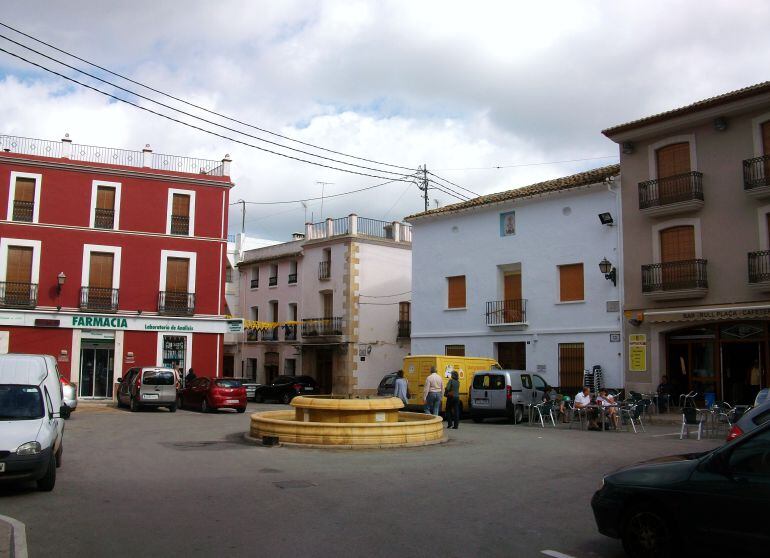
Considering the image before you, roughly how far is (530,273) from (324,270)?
601 inches

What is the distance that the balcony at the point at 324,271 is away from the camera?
40250 millimetres

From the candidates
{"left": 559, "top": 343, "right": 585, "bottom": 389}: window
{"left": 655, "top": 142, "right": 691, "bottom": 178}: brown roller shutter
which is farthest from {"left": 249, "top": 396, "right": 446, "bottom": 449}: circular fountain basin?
{"left": 655, "top": 142, "right": 691, "bottom": 178}: brown roller shutter

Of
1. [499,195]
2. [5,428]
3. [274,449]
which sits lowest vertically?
[274,449]

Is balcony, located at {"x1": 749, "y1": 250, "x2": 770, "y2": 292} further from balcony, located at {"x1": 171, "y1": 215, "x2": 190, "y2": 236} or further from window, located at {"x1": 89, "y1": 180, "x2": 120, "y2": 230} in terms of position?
window, located at {"x1": 89, "y1": 180, "x2": 120, "y2": 230}

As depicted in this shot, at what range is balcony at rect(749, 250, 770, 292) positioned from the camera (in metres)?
21.1

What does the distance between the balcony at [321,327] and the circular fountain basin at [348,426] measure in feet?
74.0

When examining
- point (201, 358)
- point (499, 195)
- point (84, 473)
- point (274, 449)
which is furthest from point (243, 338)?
point (84, 473)

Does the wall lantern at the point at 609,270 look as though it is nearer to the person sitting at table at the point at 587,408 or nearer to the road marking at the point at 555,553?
the person sitting at table at the point at 587,408

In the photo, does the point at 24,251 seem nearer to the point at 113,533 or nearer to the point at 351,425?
the point at 351,425

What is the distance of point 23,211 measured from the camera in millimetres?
30641

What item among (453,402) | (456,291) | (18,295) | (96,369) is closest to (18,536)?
(453,402)

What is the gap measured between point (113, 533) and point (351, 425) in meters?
7.65

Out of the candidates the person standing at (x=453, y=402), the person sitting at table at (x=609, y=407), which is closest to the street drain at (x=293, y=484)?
the person standing at (x=453, y=402)

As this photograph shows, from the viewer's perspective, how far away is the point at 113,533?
275 inches
